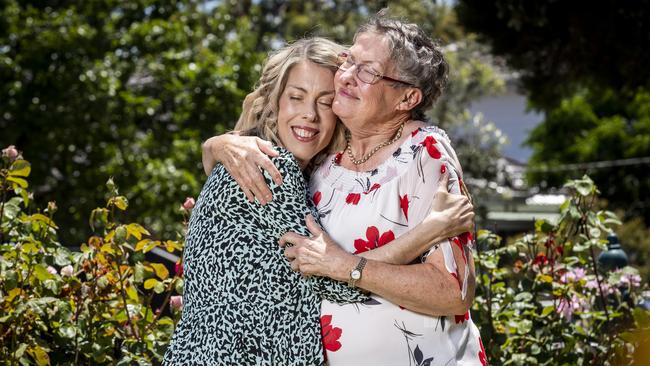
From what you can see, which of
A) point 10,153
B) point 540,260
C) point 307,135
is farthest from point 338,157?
point 540,260

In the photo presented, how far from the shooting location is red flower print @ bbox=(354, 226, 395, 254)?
102 inches

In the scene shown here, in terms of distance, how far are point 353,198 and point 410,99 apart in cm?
33

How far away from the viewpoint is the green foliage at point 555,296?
388 cm

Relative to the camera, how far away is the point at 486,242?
399 centimetres

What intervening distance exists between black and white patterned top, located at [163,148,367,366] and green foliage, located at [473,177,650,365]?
1.44 m

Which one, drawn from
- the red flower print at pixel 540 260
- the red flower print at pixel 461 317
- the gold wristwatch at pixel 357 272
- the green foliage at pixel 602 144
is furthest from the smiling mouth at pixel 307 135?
the green foliage at pixel 602 144

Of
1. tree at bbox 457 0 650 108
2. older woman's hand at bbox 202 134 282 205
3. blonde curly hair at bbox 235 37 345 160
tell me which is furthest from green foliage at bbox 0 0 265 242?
older woman's hand at bbox 202 134 282 205

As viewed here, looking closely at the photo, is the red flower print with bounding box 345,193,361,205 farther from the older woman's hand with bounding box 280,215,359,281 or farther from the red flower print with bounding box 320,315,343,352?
Result: the red flower print with bounding box 320,315,343,352

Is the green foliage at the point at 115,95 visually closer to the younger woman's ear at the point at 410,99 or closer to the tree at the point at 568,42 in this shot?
the tree at the point at 568,42

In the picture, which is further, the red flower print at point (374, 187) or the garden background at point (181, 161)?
the garden background at point (181, 161)

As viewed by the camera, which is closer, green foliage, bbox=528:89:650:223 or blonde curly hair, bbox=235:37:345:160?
blonde curly hair, bbox=235:37:345:160

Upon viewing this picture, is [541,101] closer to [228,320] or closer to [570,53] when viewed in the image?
[570,53]

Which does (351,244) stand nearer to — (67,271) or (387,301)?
(387,301)

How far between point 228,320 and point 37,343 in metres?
1.15
